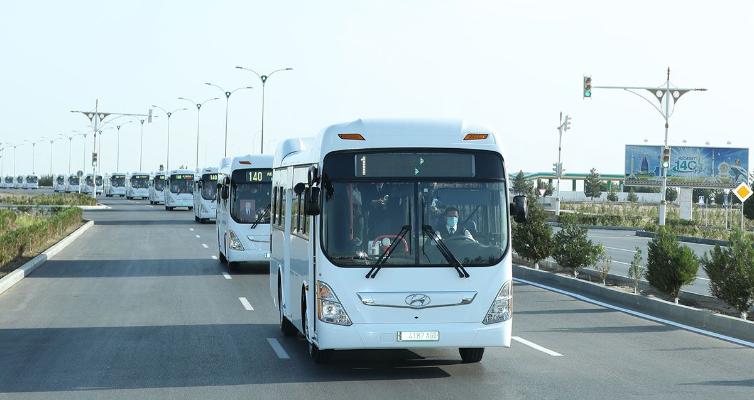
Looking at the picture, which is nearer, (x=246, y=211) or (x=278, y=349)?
(x=278, y=349)

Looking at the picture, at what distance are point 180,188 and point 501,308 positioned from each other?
64545mm

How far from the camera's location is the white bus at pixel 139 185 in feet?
361

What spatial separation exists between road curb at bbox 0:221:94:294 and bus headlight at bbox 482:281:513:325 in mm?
12416

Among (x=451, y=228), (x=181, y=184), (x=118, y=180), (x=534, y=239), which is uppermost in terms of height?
(x=451, y=228)

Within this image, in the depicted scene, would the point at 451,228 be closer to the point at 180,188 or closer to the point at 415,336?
the point at 415,336

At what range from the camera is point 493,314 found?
1143 centimetres

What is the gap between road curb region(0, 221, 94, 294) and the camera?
869 inches

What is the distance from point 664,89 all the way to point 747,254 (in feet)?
113

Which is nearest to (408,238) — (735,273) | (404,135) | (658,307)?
(404,135)

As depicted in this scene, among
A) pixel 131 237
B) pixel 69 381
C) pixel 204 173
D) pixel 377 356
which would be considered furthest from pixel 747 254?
pixel 204 173

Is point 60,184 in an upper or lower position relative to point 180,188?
lower

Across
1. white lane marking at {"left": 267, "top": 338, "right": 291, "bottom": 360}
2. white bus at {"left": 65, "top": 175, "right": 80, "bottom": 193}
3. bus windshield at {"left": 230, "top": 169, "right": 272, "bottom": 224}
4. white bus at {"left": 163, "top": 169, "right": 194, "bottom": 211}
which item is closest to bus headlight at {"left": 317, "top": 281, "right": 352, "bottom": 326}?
white lane marking at {"left": 267, "top": 338, "right": 291, "bottom": 360}

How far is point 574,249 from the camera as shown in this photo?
23703 mm

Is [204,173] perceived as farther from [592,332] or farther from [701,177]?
[701,177]
